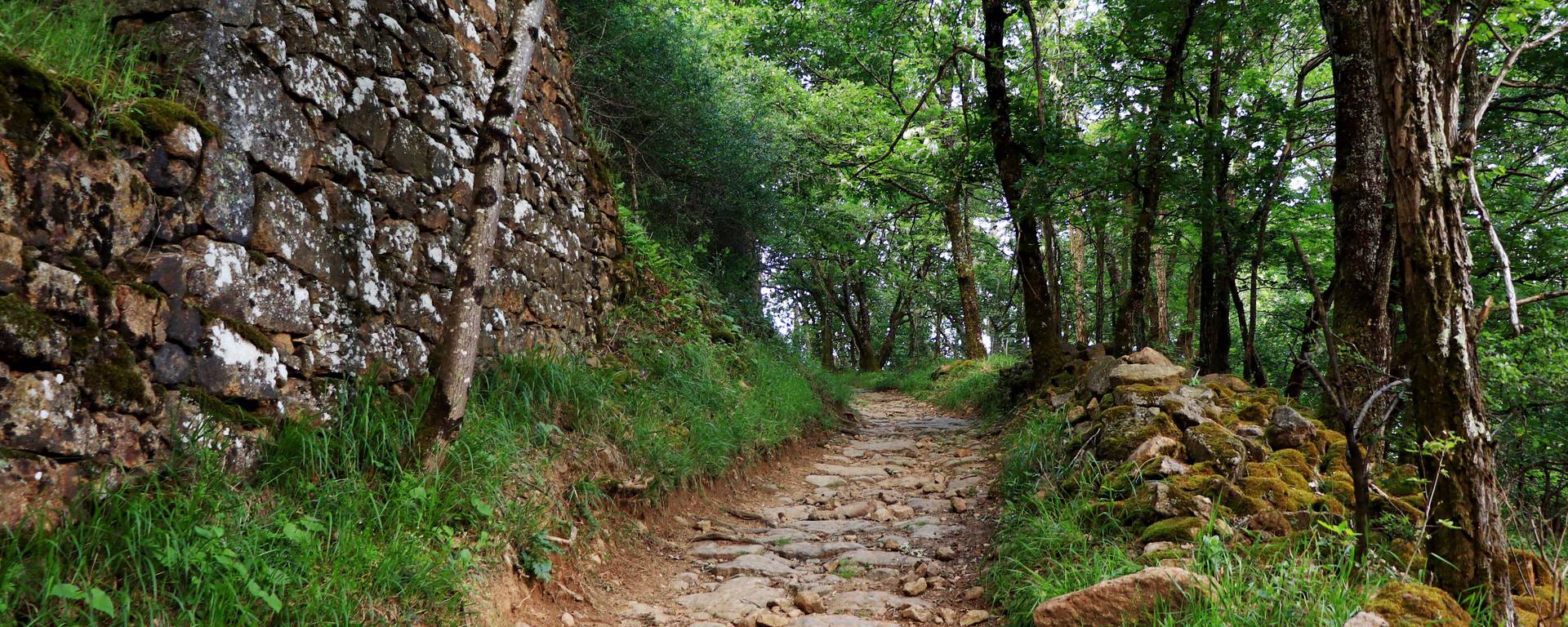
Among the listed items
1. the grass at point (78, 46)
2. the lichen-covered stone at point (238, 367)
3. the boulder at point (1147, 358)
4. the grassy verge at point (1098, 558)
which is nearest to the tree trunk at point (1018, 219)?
the boulder at point (1147, 358)

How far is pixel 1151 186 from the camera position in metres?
7.54

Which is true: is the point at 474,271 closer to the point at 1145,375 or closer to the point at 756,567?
the point at 756,567

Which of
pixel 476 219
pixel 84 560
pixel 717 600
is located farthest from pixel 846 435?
pixel 84 560

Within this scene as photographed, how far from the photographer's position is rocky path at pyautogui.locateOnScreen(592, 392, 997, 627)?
362 centimetres

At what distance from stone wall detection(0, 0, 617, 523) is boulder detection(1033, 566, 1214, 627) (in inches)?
125

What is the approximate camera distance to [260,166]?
3104mm

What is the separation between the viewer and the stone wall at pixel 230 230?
7.32 feet

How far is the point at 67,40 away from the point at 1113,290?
12.4m

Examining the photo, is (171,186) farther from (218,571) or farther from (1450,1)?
(1450,1)

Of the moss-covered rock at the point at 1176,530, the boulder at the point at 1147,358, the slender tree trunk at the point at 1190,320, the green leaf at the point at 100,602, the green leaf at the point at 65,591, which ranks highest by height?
the slender tree trunk at the point at 1190,320

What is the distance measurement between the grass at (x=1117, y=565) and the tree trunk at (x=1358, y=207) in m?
2.18

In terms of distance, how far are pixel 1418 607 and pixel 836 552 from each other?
2745mm

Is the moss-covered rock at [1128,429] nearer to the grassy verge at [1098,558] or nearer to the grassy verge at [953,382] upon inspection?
the grassy verge at [1098,558]

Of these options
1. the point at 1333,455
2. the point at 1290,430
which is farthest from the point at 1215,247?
the point at 1333,455
